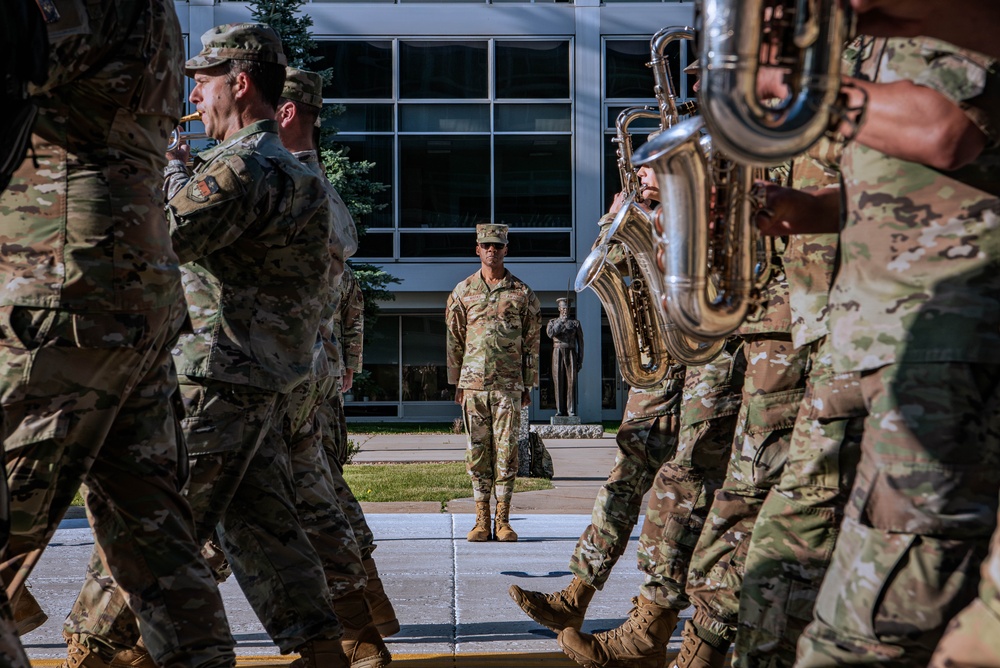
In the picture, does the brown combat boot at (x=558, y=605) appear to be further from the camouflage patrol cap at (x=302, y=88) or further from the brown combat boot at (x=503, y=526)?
Result: the brown combat boot at (x=503, y=526)

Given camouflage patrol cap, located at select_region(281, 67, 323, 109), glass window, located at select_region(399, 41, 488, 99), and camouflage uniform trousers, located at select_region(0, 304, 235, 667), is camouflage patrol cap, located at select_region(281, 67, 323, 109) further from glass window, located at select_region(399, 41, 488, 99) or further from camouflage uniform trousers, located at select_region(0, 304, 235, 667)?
glass window, located at select_region(399, 41, 488, 99)

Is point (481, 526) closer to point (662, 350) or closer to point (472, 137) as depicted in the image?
point (662, 350)

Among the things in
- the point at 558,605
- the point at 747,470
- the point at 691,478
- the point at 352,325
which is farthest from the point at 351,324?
the point at 747,470

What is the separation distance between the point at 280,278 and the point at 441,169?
79.2 ft

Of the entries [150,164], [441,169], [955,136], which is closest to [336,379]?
[150,164]

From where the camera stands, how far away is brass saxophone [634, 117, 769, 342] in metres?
3.26

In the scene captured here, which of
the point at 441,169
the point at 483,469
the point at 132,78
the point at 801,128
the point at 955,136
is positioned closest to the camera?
the point at 801,128

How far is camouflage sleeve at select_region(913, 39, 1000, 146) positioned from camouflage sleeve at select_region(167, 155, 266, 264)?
89.3 inches

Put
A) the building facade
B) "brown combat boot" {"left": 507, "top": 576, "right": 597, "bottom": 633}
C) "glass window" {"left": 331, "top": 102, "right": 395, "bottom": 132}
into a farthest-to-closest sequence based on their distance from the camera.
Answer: "glass window" {"left": 331, "top": 102, "right": 395, "bottom": 132}
the building facade
"brown combat boot" {"left": 507, "top": 576, "right": 597, "bottom": 633}

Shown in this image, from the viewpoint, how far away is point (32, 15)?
2.72 metres


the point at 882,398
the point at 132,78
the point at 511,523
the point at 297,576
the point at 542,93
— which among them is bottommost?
the point at 511,523

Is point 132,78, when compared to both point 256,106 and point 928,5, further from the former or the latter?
point 928,5

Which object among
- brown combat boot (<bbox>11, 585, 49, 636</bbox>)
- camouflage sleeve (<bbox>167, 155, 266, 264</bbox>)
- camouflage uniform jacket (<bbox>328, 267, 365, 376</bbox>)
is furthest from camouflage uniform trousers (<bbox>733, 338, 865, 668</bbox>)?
camouflage uniform jacket (<bbox>328, 267, 365, 376</bbox>)

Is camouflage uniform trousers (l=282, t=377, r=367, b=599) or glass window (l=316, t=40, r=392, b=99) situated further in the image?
glass window (l=316, t=40, r=392, b=99)
